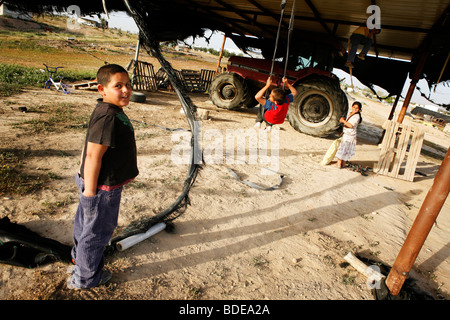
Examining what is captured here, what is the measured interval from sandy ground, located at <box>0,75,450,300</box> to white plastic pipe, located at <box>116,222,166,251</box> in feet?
0.27

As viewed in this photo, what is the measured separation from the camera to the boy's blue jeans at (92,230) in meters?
1.96

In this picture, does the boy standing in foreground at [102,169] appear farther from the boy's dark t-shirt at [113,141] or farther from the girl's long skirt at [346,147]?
the girl's long skirt at [346,147]

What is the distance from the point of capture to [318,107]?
328 inches

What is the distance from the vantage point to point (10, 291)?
210cm

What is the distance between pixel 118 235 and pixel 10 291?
39.8 inches

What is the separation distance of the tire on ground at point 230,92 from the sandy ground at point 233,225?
13.2 ft

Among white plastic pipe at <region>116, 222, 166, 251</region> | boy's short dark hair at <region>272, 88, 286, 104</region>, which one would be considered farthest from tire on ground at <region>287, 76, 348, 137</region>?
white plastic pipe at <region>116, 222, 166, 251</region>

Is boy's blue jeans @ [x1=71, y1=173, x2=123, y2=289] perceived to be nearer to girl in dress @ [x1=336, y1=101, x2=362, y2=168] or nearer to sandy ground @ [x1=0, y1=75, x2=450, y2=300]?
sandy ground @ [x1=0, y1=75, x2=450, y2=300]

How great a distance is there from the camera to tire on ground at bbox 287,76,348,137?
784 centimetres

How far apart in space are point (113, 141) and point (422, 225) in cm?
316

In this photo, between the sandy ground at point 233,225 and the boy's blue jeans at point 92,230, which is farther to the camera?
the sandy ground at point 233,225

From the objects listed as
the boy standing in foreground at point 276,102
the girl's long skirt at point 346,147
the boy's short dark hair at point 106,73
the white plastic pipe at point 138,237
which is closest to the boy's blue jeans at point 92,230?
the white plastic pipe at point 138,237
